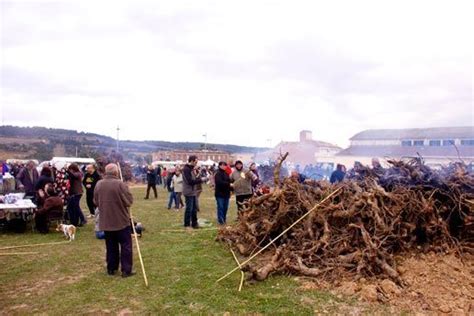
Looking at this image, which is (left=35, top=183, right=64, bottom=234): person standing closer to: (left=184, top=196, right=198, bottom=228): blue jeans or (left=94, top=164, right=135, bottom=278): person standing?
(left=184, top=196, right=198, bottom=228): blue jeans

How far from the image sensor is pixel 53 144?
4962 centimetres

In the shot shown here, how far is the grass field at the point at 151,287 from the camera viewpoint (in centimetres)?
482

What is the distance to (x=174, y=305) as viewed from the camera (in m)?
4.91

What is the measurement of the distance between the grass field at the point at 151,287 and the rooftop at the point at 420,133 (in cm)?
1043

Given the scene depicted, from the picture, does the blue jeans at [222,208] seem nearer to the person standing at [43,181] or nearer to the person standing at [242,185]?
the person standing at [242,185]

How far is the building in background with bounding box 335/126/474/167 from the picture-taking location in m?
14.2

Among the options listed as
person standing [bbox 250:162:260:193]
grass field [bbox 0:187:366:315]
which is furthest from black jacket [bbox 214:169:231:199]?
grass field [bbox 0:187:366:315]

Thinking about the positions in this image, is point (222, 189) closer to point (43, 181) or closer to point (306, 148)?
point (43, 181)

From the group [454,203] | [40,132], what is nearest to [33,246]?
[454,203]

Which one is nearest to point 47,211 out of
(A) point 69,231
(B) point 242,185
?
(A) point 69,231

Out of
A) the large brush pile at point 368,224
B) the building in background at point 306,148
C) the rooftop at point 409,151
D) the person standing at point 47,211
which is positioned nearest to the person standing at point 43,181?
the person standing at point 47,211

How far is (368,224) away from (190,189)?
4658mm

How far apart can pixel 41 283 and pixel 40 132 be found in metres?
57.0

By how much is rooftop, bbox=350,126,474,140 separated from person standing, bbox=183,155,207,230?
9101 millimetres
